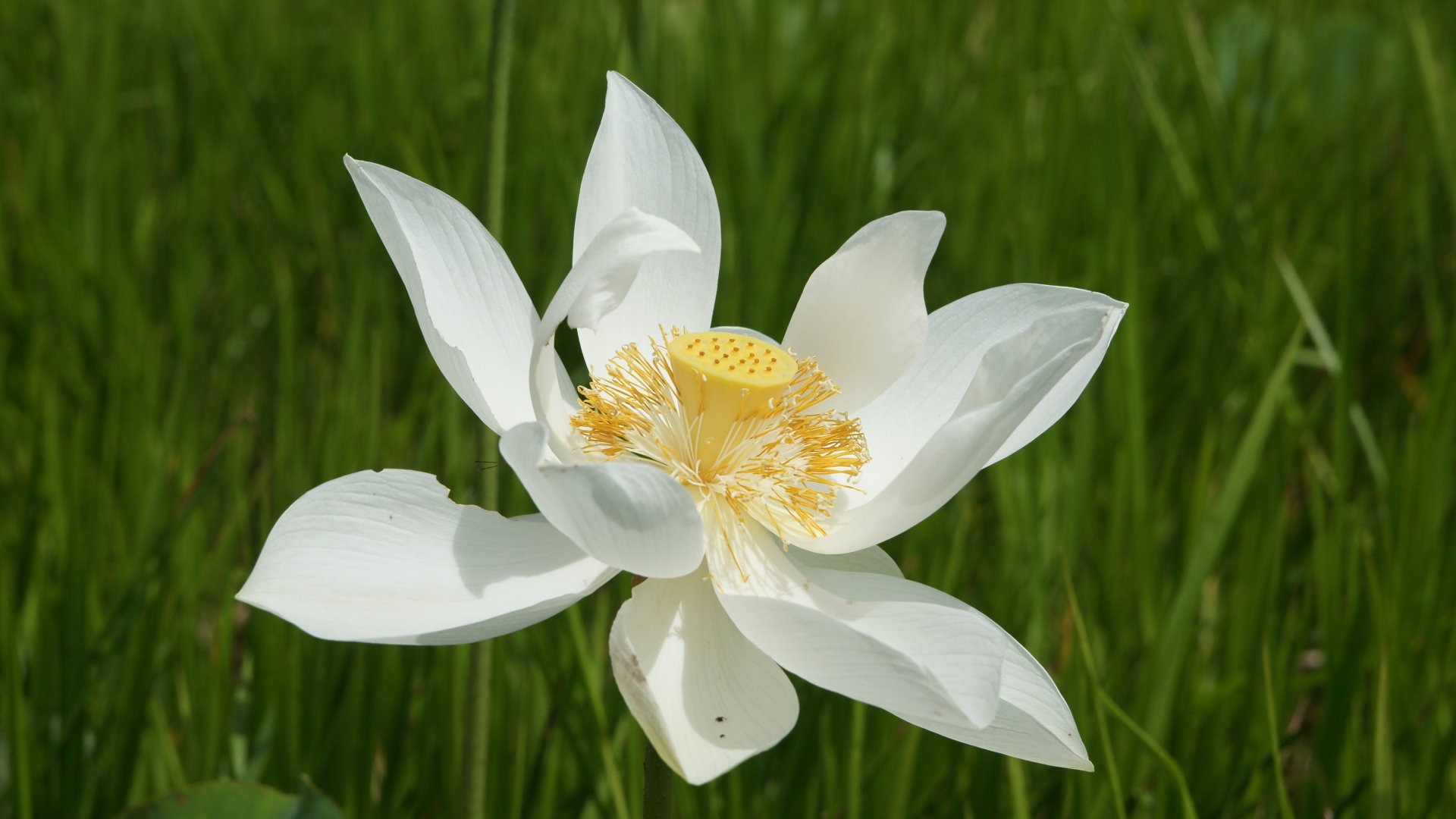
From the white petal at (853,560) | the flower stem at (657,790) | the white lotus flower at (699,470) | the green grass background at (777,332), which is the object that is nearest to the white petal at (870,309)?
the white lotus flower at (699,470)

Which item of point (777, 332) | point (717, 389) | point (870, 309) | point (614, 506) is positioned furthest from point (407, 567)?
point (777, 332)

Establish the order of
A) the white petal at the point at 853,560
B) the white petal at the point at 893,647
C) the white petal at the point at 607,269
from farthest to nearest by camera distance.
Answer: the white petal at the point at 853,560 < the white petal at the point at 607,269 < the white petal at the point at 893,647

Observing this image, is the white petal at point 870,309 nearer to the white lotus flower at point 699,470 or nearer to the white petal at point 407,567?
the white lotus flower at point 699,470

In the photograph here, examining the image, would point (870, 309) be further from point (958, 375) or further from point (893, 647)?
point (893, 647)

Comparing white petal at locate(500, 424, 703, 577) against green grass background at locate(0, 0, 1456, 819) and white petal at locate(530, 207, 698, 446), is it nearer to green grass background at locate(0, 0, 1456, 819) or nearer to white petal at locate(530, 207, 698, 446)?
white petal at locate(530, 207, 698, 446)

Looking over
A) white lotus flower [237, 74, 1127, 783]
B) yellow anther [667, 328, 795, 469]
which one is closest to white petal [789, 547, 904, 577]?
white lotus flower [237, 74, 1127, 783]

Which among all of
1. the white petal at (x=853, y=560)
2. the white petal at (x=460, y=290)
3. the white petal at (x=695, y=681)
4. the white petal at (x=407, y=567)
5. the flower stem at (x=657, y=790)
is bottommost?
the flower stem at (x=657, y=790)

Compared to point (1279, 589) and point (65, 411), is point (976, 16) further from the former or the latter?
point (65, 411)

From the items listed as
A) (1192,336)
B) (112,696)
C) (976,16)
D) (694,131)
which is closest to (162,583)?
(112,696)
